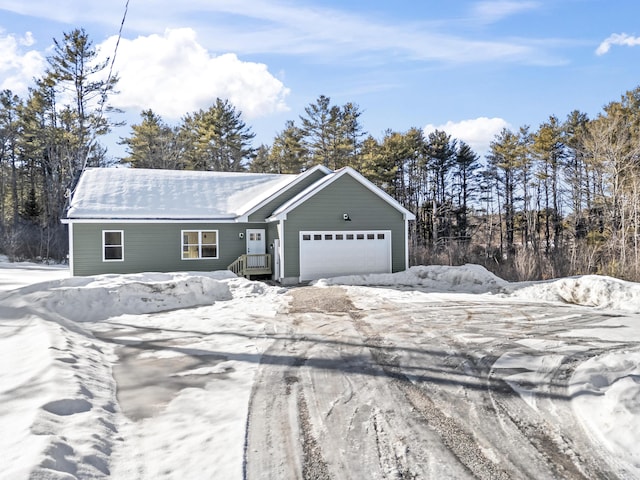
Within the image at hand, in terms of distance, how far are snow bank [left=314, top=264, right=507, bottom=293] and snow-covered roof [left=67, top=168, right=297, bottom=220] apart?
546 cm

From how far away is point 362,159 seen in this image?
3447 centimetres

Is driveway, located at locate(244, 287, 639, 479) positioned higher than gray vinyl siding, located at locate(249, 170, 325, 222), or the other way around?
gray vinyl siding, located at locate(249, 170, 325, 222)

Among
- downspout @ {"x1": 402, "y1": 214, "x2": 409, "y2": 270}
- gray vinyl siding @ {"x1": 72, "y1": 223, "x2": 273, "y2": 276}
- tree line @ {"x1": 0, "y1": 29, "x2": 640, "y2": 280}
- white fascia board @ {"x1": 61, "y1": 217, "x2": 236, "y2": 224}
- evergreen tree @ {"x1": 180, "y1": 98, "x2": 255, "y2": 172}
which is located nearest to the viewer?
white fascia board @ {"x1": 61, "y1": 217, "x2": 236, "y2": 224}

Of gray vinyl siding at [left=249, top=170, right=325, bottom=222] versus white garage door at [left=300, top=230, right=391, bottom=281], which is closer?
white garage door at [left=300, top=230, right=391, bottom=281]

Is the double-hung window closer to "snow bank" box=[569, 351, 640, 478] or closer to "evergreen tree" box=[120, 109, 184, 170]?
"snow bank" box=[569, 351, 640, 478]

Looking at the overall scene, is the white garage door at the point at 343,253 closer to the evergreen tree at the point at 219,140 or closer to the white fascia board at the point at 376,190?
the white fascia board at the point at 376,190

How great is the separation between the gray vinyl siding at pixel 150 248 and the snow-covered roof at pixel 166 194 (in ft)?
1.46

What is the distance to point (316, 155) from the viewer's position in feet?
118

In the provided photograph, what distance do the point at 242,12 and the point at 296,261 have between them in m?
9.16

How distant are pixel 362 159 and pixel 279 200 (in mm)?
18006

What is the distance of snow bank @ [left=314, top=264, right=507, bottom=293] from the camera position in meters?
14.8

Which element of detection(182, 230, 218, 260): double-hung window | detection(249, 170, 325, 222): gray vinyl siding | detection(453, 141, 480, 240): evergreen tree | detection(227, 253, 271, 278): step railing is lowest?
detection(227, 253, 271, 278): step railing

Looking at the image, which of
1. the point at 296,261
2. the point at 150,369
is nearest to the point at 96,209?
the point at 296,261

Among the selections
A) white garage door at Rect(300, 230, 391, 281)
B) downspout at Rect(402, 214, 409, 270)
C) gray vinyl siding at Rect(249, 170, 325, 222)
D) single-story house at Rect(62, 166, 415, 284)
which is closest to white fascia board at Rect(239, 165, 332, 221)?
single-story house at Rect(62, 166, 415, 284)
